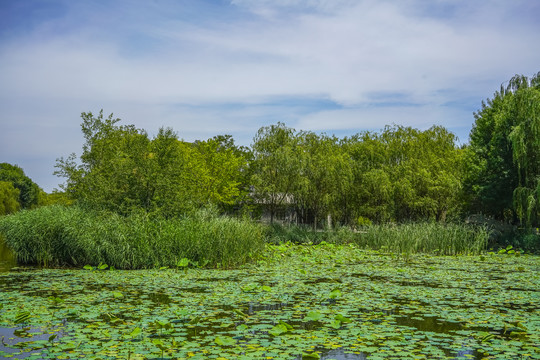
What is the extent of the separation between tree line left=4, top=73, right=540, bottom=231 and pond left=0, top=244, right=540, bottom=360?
27.7ft

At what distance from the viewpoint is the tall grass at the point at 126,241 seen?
15.0m

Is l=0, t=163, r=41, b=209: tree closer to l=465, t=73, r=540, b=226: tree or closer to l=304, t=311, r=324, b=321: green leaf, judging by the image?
l=465, t=73, r=540, b=226: tree

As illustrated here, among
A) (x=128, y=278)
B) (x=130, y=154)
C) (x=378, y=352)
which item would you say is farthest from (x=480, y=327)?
(x=130, y=154)

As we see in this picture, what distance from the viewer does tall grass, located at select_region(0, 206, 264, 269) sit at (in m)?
15.0

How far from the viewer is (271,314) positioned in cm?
866

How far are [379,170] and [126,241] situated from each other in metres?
22.2

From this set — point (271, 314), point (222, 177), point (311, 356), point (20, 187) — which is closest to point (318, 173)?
point (222, 177)

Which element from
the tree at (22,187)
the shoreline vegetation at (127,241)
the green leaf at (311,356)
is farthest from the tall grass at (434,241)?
the tree at (22,187)

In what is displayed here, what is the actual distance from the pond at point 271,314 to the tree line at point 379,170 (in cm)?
845

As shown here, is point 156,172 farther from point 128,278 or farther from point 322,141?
point 322,141

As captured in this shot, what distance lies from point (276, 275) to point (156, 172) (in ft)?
24.7

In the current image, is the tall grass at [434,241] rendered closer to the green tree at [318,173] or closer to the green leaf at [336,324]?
the green tree at [318,173]

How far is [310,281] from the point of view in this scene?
12.6m

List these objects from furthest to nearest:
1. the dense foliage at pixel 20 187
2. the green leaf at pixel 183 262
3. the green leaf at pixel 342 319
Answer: the dense foliage at pixel 20 187 → the green leaf at pixel 183 262 → the green leaf at pixel 342 319
